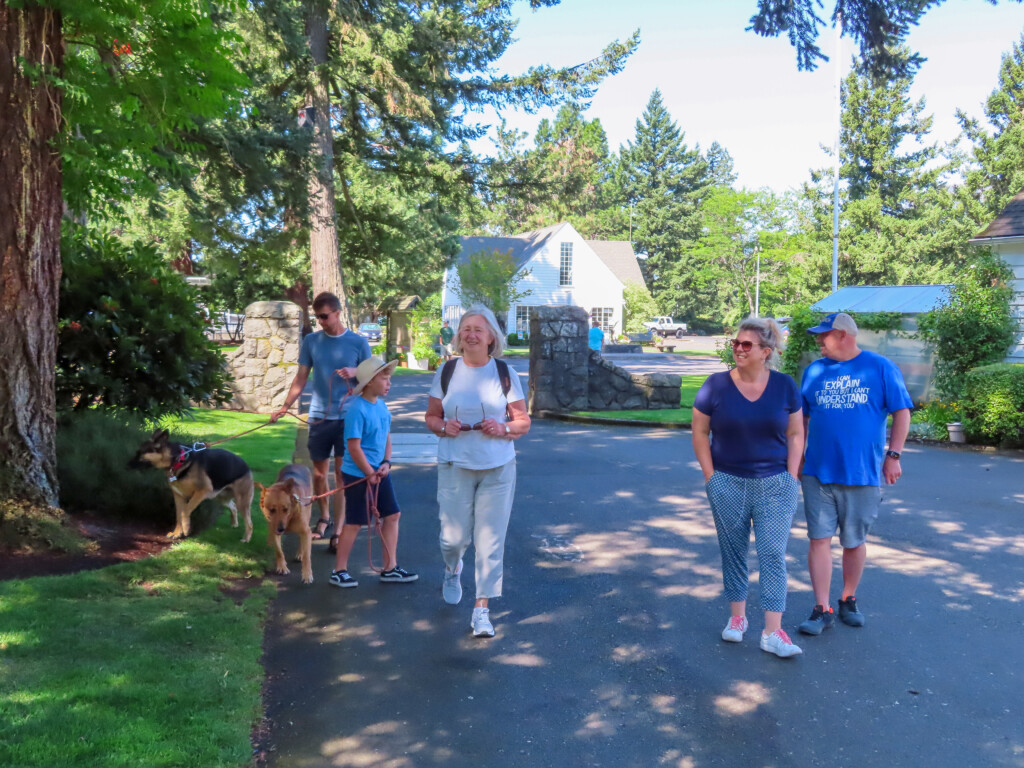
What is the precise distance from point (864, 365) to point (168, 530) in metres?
→ 5.54

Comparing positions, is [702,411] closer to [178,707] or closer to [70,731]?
[178,707]

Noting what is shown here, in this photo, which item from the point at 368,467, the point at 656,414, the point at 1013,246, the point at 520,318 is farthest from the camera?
the point at 520,318

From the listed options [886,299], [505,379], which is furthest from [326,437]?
[886,299]

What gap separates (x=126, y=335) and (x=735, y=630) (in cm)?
603

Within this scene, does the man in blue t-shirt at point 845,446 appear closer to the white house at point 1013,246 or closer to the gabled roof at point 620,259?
the white house at point 1013,246

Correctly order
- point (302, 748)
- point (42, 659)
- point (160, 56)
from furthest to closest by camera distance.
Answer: point (160, 56) < point (42, 659) < point (302, 748)

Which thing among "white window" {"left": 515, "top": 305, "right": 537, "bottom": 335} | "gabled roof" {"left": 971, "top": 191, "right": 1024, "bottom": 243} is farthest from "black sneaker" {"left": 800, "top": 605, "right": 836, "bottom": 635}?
"white window" {"left": 515, "top": 305, "right": 537, "bottom": 335}

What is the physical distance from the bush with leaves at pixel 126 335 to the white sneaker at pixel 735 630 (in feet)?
18.9

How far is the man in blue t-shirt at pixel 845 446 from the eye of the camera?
17.6ft

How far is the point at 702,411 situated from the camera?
5148 millimetres

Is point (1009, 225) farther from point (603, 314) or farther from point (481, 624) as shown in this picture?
point (603, 314)

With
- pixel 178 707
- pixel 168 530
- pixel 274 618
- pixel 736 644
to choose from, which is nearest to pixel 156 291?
pixel 168 530

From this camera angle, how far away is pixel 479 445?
5168mm

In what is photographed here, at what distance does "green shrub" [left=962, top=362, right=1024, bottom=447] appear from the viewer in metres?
13.4
